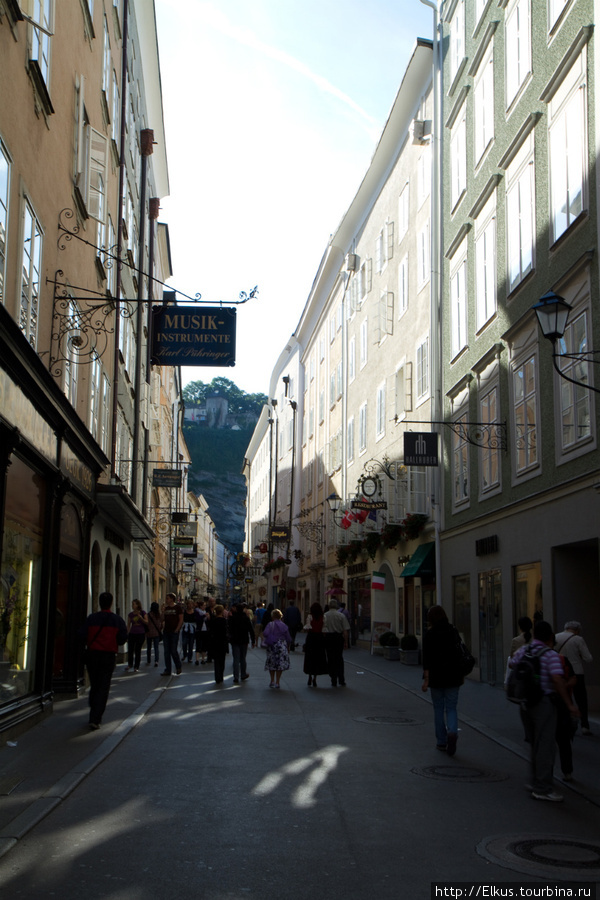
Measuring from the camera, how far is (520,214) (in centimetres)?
1858

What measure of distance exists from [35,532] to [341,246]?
34.0 meters

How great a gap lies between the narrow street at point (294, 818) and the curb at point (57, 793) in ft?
0.24

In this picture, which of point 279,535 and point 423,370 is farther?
point 279,535

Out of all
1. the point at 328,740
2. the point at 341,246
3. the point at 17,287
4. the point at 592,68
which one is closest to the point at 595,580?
the point at 328,740

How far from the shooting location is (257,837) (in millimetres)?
6570

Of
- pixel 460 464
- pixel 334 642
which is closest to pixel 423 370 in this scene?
pixel 460 464

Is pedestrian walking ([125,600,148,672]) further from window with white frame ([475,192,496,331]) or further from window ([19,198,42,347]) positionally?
window ([19,198,42,347])

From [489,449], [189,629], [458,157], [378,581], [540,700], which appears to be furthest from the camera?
[378,581]

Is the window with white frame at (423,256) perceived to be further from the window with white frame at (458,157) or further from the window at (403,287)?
the window with white frame at (458,157)

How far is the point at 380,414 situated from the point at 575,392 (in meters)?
19.1

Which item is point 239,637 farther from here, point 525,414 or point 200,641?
point 525,414

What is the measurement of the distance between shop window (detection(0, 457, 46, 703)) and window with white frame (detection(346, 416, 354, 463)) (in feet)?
92.4

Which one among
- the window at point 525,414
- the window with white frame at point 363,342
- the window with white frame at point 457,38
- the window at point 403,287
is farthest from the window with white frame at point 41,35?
the window with white frame at point 363,342

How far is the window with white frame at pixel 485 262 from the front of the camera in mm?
20594
